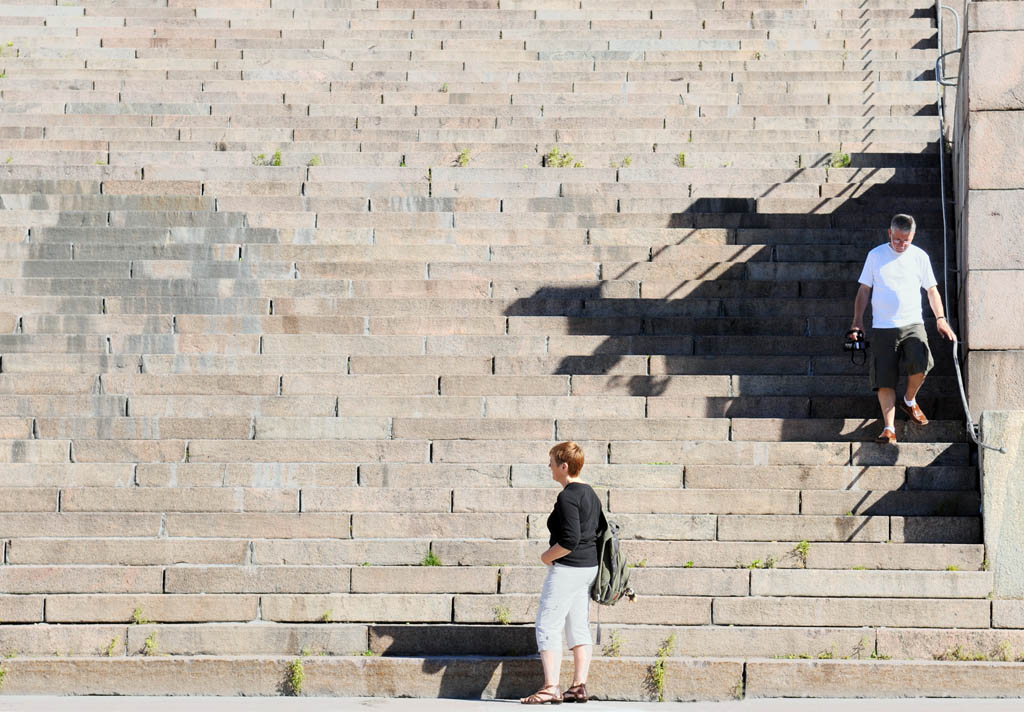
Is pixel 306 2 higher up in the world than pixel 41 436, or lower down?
higher up

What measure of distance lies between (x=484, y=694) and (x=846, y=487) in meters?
2.91

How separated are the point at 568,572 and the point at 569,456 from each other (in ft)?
2.03

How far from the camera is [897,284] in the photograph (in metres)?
9.95

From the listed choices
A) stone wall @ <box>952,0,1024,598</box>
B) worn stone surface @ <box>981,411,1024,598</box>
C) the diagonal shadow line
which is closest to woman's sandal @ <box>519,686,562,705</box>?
the diagonal shadow line

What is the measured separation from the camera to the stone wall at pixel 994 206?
1002 cm

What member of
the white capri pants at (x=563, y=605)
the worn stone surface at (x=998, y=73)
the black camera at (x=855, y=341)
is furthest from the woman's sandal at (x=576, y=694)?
the worn stone surface at (x=998, y=73)

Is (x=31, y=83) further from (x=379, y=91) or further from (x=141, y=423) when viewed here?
(x=141, y=423)

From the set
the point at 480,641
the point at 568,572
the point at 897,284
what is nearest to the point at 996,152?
the point at 897,284

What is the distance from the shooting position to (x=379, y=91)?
51.8 feet

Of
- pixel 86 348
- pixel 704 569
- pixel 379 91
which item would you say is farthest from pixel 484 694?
pixel 379 91

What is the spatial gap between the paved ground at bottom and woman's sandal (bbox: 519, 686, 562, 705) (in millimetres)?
104

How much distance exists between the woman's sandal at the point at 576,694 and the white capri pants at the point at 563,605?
0.82 ft

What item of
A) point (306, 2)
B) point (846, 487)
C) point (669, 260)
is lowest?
point (846, 487)

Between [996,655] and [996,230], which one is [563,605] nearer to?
[996,655]
